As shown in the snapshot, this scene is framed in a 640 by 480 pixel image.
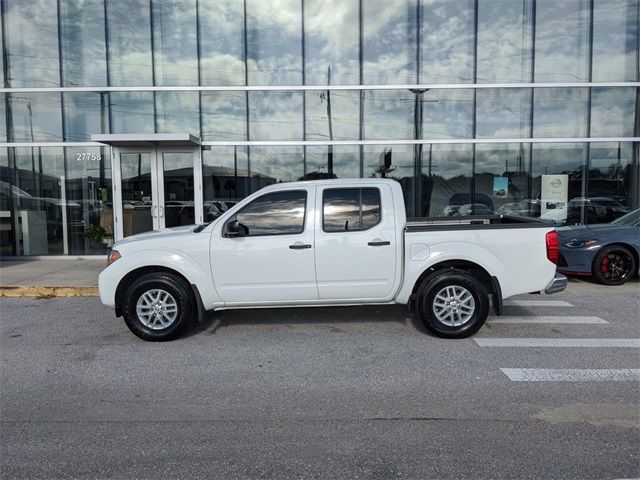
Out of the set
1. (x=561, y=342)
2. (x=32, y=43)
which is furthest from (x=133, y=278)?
(x=32, y=43)

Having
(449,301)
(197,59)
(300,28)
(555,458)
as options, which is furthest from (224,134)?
(555,458)

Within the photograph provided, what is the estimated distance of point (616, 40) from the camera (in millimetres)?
12945

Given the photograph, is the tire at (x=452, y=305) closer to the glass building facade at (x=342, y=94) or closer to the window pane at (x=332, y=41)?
the glass building facade at (x=342, y=94)

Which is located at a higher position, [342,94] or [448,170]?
[342,94]

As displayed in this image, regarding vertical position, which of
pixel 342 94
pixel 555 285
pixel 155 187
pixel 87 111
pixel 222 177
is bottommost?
pixel 555 285

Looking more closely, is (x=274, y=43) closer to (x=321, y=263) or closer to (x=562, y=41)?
(x=562, y=41)

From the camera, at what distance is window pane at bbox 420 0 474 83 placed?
12938mm

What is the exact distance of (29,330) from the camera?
254 inches

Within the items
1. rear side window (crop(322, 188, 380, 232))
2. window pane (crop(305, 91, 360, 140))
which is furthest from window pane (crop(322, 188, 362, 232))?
window pane (crop(305, 91, 360, 140))

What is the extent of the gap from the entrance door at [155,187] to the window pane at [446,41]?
262 inches

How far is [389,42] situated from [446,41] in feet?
5.01

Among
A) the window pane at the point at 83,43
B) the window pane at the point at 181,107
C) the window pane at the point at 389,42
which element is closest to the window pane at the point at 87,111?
the window pane at the point at 83,43

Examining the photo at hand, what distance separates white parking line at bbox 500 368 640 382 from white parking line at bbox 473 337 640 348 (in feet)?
2.54

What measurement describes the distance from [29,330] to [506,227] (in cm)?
626
